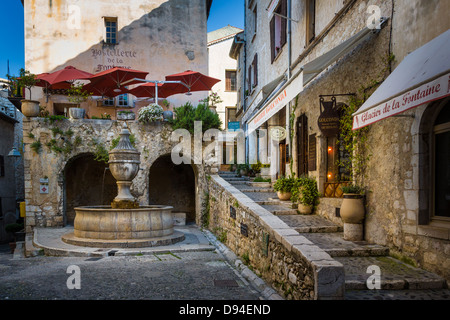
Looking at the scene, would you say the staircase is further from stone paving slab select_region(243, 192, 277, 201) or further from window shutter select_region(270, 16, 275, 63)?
window shutter select_region(270, 16, 275, 63)

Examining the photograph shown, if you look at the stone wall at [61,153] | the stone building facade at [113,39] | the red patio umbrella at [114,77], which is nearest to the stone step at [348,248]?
the stone wall at [61,153]

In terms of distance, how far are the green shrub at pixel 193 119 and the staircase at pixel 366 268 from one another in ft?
18.2

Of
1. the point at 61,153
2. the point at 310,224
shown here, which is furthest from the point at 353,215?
the point at 61,153

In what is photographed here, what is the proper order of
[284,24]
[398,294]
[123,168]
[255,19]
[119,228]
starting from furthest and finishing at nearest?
[255,19] < [284,24] < [123,168] < [119,228] < [398,294]

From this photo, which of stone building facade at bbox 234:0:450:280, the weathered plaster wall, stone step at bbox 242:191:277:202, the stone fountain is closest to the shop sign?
stone building facade at bbox 234:0:450:280

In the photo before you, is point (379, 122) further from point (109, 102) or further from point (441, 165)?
point (109, 102)

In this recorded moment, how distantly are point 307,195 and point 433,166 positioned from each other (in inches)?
144

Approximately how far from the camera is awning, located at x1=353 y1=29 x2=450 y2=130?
13.0ft

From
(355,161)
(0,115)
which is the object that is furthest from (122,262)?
(0,115)

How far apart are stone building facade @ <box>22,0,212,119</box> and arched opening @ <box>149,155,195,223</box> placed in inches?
122

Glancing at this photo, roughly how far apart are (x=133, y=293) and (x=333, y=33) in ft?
22.0

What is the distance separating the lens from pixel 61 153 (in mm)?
12750
